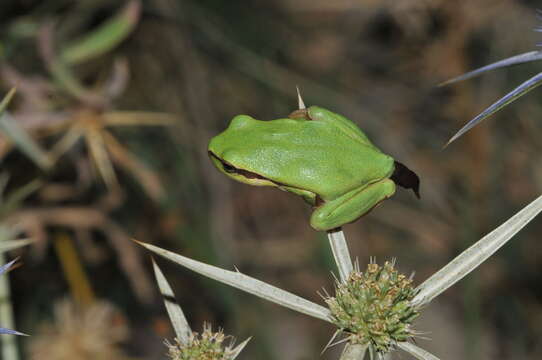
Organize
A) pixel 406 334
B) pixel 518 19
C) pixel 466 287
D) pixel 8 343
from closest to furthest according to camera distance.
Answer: pixel 406 334, pixel 8 343, pixel 466 287, pixel 518 19

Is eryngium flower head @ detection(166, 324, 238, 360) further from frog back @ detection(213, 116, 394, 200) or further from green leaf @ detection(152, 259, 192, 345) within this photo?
frog back @ detection(213, 116, 394, 200)

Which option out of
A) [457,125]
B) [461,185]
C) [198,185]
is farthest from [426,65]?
[198,185]

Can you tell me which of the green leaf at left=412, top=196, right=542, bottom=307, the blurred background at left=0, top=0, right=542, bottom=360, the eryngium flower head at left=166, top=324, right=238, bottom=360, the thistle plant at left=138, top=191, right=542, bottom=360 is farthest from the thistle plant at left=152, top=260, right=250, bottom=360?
the blurred background at left=0, top=0, right=542, bottom=360

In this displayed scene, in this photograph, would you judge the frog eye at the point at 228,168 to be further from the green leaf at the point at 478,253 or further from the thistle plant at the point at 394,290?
the green leaf at the point at 478,253

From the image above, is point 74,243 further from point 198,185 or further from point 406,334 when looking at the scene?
point 406,334

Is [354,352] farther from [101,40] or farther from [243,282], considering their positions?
[101,40]
